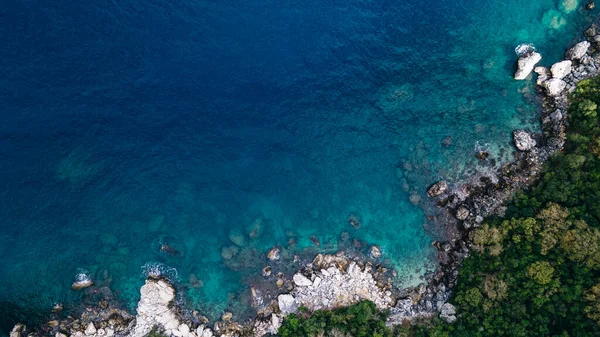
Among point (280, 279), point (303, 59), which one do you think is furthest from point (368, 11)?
point (280, 279)

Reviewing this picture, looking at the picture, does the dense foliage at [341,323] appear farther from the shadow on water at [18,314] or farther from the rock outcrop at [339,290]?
the shadow on water at [18,314]

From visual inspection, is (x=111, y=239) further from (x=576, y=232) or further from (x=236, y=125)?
(x=576, y=232)

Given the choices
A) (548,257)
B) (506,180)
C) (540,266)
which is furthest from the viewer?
(506,180)

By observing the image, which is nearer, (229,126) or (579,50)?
(579,50)

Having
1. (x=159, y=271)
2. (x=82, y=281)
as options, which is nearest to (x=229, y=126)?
(x=159, y=271)

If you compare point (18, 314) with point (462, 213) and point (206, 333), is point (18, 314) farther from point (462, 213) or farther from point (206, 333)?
point (462, 213)

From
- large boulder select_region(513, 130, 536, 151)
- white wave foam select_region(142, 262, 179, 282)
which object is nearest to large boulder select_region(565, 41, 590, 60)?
large boulder select_region(513, 130, 536, 151)

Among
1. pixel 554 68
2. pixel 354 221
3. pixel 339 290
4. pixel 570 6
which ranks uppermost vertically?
pixel 570 6

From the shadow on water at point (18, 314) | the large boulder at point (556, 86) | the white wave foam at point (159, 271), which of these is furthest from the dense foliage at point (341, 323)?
the large boulder at point (556, 86)
